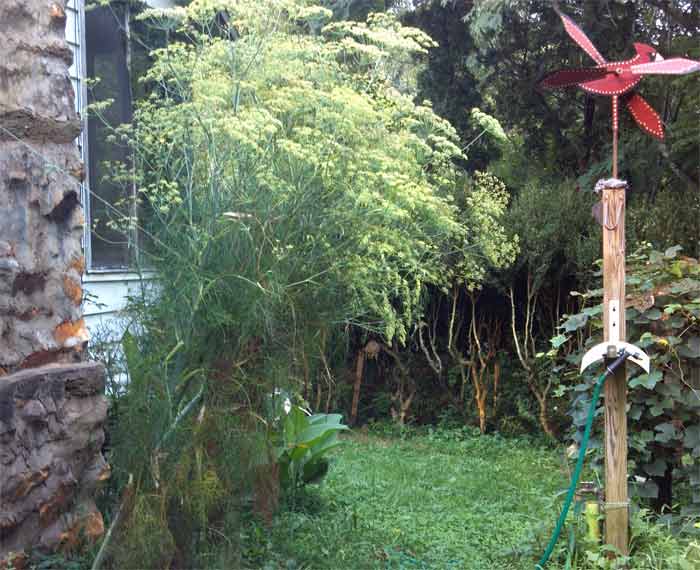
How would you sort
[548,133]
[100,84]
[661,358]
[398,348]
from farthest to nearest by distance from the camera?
[548,133] → [398,348] → [100,84] → [661,358]

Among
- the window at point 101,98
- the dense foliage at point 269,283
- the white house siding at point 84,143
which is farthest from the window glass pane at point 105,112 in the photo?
the dense foliage at point 269,283

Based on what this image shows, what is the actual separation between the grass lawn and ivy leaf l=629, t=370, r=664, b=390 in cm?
103

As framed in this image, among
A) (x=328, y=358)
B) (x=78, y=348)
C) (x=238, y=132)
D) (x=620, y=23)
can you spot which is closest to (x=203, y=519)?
(x=78, y=348)

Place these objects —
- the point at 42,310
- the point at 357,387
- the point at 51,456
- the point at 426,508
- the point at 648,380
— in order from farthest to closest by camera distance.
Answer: the point at 357,387 → the point at 426,508 → the point at 648,380 → the point at 42,310 → the point at 51,456

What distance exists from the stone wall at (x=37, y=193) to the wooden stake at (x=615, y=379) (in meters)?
2.99

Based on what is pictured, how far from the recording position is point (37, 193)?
4375 millimetres

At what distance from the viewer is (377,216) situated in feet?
18.5

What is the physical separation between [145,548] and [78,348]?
3.82 feet

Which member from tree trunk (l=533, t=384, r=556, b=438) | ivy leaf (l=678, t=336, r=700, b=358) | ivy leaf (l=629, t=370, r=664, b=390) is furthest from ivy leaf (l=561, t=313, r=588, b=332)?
tree trunk (l=533, t=384, r=556, b=438)

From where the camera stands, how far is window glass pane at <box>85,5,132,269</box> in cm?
684

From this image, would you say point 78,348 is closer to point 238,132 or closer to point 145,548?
point 145,548

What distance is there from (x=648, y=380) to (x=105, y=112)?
4.91 m

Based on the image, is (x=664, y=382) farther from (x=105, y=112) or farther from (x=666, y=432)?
(x=105, y=112)

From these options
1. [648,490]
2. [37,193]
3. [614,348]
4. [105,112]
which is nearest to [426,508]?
[648,490]
